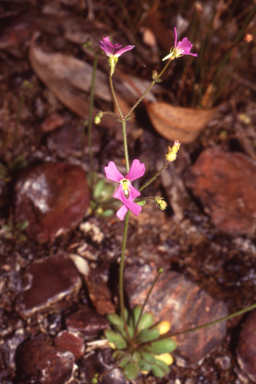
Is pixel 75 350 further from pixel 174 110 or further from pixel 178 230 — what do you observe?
pixel 174 110

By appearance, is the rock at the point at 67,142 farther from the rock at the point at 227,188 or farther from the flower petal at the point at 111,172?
the flower petal at the point at 111,172

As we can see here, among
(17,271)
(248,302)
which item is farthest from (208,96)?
(17,271)

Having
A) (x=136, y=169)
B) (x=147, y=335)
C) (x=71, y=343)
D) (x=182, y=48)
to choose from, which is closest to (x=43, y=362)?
(x=71, y=343)

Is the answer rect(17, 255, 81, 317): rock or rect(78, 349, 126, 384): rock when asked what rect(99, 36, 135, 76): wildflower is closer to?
rect(17, 255, 81, 317): rock

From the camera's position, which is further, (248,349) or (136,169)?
(248,349)

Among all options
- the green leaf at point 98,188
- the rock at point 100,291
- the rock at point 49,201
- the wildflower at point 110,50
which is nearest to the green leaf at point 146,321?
the rock at point 100,291

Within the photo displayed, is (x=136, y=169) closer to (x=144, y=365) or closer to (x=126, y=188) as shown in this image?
(x=126, y=188)
